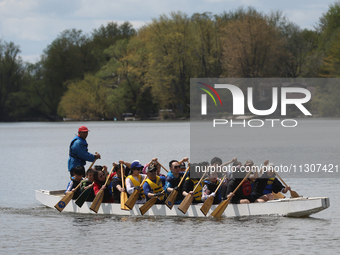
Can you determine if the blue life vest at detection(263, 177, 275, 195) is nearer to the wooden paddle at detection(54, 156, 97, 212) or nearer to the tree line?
the wooden paddle at detection(54, 156, 97, 212)

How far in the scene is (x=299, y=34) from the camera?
78688mm

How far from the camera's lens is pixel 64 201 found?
14.3 meters

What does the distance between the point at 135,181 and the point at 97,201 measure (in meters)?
1.15

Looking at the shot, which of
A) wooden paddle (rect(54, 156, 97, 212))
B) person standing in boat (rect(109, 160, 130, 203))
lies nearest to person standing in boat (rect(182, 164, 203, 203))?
person standing in boat (rect(109, 160, 130, 203))

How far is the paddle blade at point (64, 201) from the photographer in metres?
14.2

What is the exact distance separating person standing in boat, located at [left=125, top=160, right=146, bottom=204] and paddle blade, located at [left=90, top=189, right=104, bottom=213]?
0.83 m

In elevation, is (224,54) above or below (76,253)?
above

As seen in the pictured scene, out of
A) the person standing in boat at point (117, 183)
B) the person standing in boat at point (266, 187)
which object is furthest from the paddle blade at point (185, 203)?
the person standing in boat at point (117, 183)

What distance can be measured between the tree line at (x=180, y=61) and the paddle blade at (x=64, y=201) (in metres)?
57.8

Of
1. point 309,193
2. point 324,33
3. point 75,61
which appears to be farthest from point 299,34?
point 309,193

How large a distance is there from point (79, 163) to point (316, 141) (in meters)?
28.7

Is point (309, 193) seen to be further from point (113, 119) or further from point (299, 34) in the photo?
point (113, 119)

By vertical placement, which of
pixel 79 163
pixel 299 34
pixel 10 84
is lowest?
pixel 79 163

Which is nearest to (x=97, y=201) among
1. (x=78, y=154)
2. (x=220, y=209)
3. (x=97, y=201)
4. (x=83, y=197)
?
(x=97, y=201)
